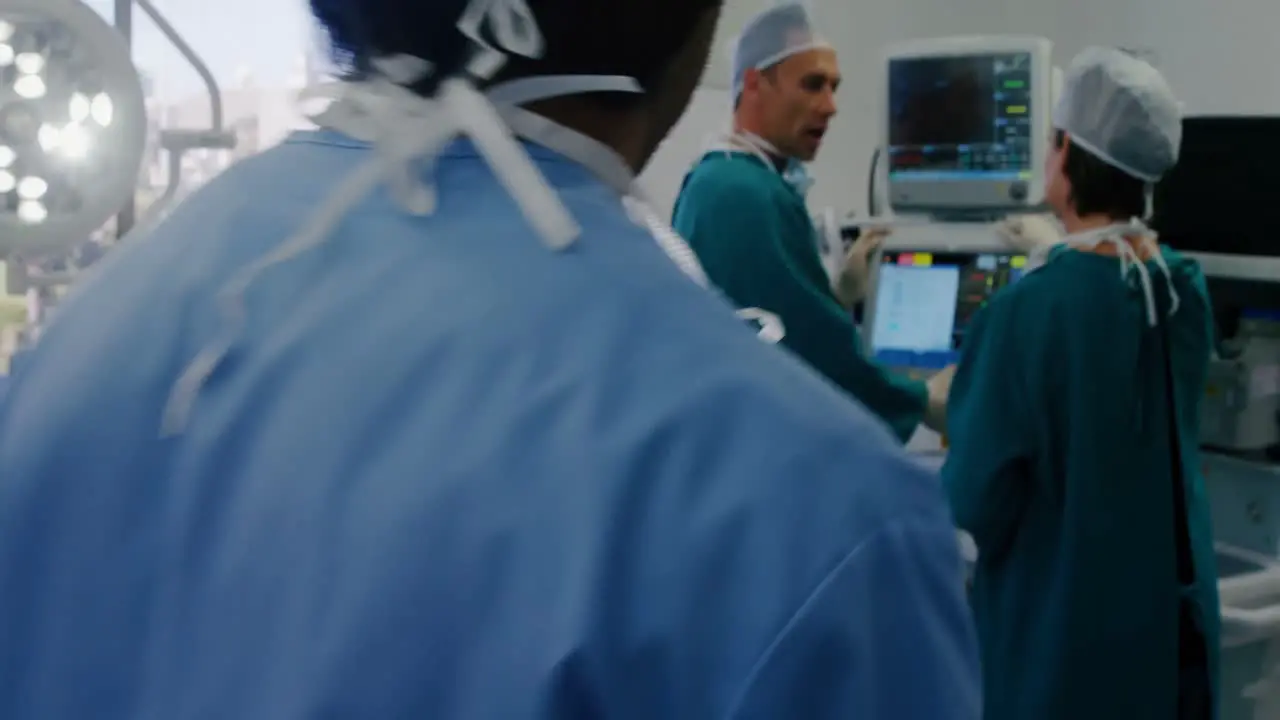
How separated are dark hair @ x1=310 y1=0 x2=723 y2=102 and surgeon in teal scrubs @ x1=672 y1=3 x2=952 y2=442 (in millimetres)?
1734

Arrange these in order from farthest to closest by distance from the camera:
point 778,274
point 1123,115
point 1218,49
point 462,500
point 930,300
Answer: point 1218,49, point 930,300, point 778,274, point 1123,115, point 462,500

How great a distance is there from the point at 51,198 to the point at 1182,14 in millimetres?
3419

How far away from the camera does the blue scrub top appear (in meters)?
0.50

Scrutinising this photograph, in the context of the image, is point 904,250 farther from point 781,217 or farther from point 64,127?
point 64,127

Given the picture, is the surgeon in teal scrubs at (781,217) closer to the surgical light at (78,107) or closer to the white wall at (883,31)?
the white wall at (883,31)

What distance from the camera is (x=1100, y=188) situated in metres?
2.20

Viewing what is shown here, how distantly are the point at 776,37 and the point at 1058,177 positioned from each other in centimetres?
65

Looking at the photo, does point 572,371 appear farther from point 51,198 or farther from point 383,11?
point 51,198

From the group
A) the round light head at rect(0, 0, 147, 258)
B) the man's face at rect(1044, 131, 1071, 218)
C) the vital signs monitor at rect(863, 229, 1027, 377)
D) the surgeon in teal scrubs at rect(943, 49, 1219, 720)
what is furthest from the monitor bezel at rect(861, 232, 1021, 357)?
the round light head at rect(0, 0, 147, 258)

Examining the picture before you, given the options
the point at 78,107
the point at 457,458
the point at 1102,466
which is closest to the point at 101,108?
the point at 78,107

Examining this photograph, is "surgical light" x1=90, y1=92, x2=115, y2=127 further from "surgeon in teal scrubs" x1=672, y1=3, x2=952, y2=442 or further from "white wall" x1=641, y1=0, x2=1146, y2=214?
"white wall" x1=641, y1=0, x2=1146, y2=214

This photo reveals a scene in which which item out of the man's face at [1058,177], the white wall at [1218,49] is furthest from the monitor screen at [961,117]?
the white wall at [1218,49]

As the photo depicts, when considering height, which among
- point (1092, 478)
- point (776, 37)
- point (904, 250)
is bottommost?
point (1092, 478)

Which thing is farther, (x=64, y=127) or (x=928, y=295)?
(x=928, y=295)
